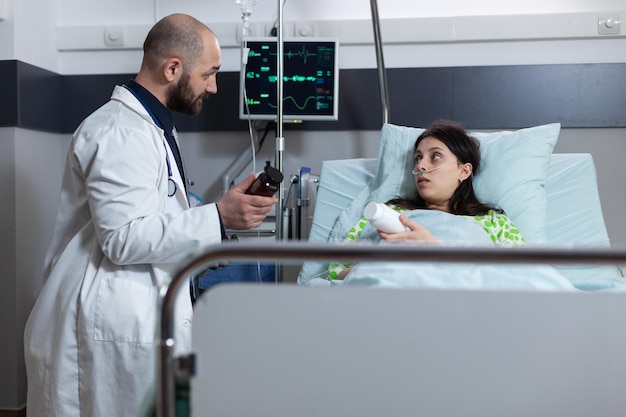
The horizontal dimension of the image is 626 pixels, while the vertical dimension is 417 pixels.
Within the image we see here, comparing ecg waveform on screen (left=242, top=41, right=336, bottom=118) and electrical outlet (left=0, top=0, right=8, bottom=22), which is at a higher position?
electrical outlet (left=0, top=0, right=8, bottom=22)

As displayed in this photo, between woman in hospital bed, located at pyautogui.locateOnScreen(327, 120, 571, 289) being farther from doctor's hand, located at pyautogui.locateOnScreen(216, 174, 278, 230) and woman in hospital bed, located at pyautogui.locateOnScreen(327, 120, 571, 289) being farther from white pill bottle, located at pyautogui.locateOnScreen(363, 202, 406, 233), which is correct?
doctor's hand, located at pyautogui.locateOnScreen(216, 174, 278, 230)

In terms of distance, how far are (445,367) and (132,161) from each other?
1.15 metres

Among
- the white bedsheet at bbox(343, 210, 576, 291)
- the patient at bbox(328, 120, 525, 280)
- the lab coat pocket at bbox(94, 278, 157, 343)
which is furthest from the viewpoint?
the patient at bbox(328, 120, 525, 280)

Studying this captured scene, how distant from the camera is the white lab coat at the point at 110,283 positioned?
6.25 ft

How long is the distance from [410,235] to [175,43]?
35.9 inches

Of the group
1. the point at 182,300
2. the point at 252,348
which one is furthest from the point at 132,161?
the point at 252,348

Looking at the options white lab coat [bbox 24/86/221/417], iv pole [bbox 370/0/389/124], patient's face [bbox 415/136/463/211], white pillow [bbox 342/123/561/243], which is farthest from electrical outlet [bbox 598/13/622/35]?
white lab coat [bbox 24/86/221/417]

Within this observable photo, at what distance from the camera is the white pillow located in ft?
8.22

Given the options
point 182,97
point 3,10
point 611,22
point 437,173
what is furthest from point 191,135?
point 611,22

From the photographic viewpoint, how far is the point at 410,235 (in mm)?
2139

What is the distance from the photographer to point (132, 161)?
1947 mm

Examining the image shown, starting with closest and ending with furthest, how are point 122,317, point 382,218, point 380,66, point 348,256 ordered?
point 348,256 → point 122,317 → point 382,218 → point 380,66

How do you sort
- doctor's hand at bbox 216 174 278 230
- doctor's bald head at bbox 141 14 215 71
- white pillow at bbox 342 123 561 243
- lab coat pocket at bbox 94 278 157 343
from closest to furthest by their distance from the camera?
lab coat pocket at bbox 94 278 157 343 < doctor's hand at bbox 216 174 278 230 < doctor's bald head at bbox 141 14 215 71 < white pillow at bbox 342 123 561 243

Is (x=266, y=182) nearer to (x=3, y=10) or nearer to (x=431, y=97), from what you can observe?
(x=431, y=97)
